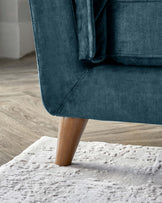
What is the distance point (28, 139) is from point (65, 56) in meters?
0.40

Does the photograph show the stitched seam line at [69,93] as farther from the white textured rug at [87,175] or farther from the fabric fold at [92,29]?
the white textured rug at [87,175]

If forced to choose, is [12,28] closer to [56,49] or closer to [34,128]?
[34,128]

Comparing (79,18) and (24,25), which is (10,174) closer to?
(79,18)

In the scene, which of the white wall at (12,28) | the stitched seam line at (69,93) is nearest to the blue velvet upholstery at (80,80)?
the stitched seam line at (69,93)

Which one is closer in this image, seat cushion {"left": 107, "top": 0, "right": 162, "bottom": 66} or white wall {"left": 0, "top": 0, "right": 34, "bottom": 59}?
seat cushion {"left": 107, "top": 0, "right": 162, "bottom": 66}

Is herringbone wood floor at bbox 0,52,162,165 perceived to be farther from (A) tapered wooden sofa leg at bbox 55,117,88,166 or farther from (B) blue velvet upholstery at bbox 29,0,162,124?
(B) blue velvet upholstery at bbox 29,0,162,124

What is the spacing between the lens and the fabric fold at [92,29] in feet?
2.83

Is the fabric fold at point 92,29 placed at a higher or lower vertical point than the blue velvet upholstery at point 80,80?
higher

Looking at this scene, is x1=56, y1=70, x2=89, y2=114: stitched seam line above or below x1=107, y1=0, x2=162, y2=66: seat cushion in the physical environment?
below

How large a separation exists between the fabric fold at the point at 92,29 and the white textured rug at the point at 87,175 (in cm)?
29

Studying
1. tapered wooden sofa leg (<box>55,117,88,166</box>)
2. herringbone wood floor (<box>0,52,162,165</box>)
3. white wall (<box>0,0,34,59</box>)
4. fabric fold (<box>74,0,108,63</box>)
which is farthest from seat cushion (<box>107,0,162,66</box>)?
white wall (<box>0,0,34,59</box>)

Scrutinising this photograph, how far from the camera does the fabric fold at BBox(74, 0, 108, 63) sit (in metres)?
0.86

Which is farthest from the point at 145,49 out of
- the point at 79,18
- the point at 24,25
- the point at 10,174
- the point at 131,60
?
the point at 24,25

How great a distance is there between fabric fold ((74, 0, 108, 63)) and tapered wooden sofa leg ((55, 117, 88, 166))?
0.56ft
